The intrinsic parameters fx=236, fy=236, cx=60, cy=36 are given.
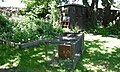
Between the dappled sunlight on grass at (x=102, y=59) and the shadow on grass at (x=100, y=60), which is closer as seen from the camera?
the shadow on grass at (x=100, y=60)

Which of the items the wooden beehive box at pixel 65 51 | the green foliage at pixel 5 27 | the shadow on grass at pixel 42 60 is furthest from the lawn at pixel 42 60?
the green foliage at pixel 5 27

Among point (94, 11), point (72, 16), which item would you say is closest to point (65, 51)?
point (94, 11)

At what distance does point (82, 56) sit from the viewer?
39.6ft

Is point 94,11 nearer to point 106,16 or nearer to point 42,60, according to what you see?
point 106,16

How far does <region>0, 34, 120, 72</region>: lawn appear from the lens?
383 inches

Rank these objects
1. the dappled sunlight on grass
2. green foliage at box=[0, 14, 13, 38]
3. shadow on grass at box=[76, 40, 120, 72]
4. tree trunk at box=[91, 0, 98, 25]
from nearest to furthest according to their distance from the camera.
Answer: shadow on grass at box=[76, 40, 120, 72]
the dappled sunlight on grass
green foliage at box=[0, 14, 13, 38]
tree trunk at box=[91, 0, 98, 25]

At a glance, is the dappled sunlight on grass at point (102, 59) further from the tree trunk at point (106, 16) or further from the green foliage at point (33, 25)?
the tree trunk at point (106, 16)

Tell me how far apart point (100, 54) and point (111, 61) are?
1.50 meters

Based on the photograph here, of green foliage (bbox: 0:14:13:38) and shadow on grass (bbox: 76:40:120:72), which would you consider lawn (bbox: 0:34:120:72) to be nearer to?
shadow on grass (bbox: 76:40:120:72)

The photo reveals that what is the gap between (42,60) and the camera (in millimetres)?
10984

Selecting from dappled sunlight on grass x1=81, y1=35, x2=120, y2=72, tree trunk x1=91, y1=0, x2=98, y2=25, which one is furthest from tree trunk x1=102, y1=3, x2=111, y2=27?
dappled sunlight on grass x1=81, y1=35, x2=120, y2=72

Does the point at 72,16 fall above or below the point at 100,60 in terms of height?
below

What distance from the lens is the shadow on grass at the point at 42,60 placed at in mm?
9719

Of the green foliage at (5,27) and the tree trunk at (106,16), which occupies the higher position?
the green foliage at (5,27)
